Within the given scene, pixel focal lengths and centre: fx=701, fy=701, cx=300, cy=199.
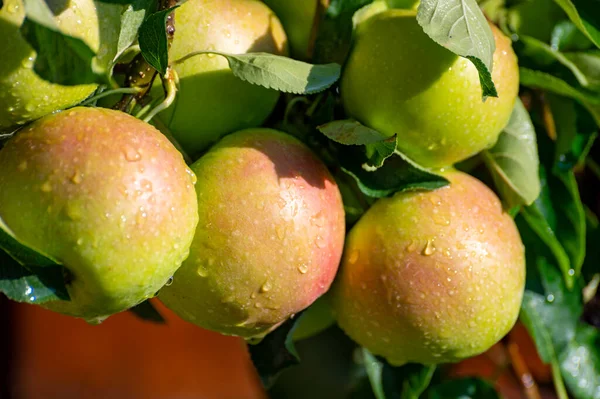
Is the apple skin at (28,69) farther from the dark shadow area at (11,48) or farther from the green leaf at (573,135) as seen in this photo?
the green leaf at (573,135)

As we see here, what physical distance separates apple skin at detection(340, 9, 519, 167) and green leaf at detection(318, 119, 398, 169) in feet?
0.07

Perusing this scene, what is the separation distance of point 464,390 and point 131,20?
21.6 inches

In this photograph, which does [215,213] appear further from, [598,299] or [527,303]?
[598,299]

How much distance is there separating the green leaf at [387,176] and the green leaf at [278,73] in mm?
74

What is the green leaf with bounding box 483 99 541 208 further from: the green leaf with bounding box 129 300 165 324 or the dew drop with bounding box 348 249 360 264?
the green leaf with bounding box 129 300 165 324

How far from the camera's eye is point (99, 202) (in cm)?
37

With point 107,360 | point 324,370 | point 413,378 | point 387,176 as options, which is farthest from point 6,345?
point 387,176

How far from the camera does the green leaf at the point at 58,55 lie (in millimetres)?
338

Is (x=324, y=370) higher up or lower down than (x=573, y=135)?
lower down

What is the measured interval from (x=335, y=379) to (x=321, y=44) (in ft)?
1.64

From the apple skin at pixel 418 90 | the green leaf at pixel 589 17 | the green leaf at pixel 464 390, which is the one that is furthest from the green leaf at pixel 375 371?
the green leaf at pixel 589 17

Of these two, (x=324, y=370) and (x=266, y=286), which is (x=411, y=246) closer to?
(x=266, y=286)

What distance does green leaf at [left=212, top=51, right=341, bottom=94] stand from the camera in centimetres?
45

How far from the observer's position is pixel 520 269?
54 centimetres
